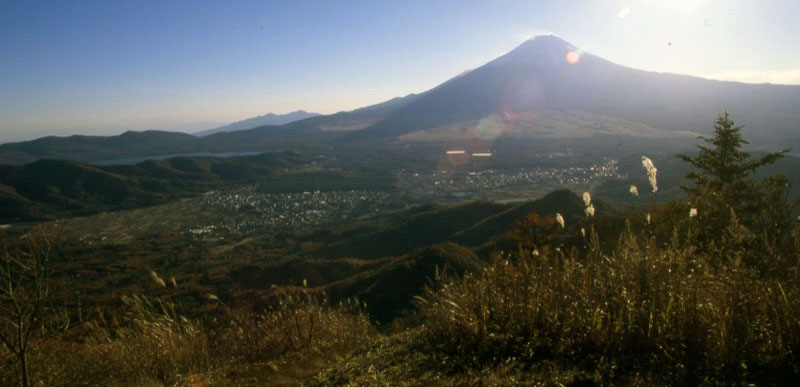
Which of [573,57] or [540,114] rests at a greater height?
[573,57]

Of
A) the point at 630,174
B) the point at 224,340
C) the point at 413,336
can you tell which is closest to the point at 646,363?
the point at 413,336

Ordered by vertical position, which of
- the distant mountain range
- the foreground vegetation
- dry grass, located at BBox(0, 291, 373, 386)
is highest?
the distant mountain range

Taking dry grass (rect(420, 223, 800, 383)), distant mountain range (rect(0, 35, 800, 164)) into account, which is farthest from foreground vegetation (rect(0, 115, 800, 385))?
distant mountain range (rect(0, 35, 800, 164))

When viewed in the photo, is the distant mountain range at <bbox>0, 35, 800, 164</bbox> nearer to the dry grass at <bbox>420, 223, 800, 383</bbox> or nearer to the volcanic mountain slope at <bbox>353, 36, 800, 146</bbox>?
the volcanic mountain slope at <bbox>353, 36, 800, 146</bbox>

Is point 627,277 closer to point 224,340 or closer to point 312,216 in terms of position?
point 224,340

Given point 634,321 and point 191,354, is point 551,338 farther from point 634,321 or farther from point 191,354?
point 191,354

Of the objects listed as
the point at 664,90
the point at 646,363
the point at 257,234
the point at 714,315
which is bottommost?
the point at 257,234

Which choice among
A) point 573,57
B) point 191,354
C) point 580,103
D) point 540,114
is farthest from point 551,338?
point 573,57
